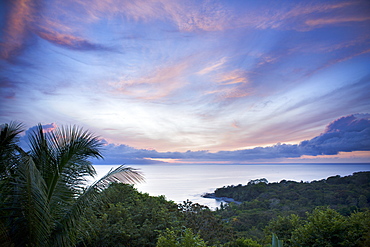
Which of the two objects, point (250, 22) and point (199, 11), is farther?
point (250, 22)

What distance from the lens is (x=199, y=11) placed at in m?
8.02

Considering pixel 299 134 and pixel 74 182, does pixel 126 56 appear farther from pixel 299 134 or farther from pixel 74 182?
pixel 299 134

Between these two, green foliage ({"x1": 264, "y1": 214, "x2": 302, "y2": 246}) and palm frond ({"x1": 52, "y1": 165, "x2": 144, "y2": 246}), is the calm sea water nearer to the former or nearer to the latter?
palm frond ({"x1": 52, "y1": 165, "x2": 144, "y2": 246})

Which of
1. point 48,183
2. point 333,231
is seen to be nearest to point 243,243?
point 333,231

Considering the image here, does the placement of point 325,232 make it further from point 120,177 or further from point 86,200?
point 86,200

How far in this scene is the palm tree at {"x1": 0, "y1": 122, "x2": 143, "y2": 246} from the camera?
116 inches

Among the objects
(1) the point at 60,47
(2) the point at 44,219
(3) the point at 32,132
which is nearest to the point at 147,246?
(2) the point at 44,219

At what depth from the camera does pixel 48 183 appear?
12.3 feet

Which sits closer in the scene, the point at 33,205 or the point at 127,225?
the point at 33,205

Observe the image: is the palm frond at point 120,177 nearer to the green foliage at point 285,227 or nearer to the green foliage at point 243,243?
the green foliage at point 243,243

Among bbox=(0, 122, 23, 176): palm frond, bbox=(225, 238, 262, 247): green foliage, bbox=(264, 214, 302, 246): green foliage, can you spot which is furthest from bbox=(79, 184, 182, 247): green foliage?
bbox=(264, 214, 302, 246): green foliage

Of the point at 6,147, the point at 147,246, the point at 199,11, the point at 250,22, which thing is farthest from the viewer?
the point at 250,22

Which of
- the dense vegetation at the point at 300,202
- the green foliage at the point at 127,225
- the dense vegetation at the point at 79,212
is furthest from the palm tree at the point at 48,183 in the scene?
the dense vegetation at the point at 300,202

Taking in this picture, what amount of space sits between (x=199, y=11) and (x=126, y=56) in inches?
163
